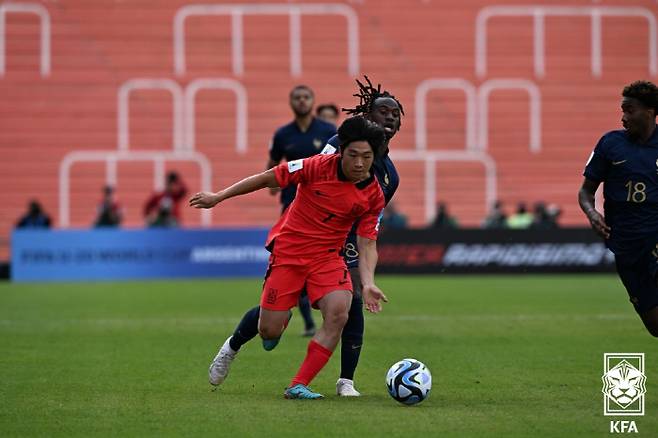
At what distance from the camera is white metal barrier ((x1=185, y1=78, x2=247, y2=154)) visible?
1273 inches

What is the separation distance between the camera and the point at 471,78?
3334cm

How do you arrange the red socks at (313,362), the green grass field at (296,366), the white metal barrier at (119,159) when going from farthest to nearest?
1. the white metal barrier at (119,159)
2. the red socks at (313,362)
3. the green grass field at (296,366)

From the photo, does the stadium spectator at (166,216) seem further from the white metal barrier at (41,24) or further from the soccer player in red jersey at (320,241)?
the soccer player in red jersey at (320,241)

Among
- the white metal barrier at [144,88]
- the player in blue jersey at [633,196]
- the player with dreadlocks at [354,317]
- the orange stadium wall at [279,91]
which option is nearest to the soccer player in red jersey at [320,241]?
the player with dreadlocks at [354,317]

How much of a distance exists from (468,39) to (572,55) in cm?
300

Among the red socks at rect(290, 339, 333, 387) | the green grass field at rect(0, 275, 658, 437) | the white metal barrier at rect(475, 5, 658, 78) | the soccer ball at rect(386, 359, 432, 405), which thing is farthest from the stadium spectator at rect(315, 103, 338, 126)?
the white metal barrier at rect(475, 5, 658, 78)

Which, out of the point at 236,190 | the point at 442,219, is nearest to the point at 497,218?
the point at 442,219

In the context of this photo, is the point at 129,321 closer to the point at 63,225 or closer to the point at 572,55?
the point at 63,225

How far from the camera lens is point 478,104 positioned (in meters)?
33.2

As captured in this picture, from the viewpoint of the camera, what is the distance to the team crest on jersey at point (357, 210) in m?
9.06

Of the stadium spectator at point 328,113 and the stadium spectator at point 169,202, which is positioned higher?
the stadium spectator at point 328,113

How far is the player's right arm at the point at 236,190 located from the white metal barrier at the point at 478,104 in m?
24.2

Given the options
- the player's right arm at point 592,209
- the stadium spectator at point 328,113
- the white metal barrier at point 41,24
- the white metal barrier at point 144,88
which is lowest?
the player's right arm at point 592,209

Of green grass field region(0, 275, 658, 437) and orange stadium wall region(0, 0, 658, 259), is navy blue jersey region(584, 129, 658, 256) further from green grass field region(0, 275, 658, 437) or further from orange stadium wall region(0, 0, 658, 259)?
orange stadium wall region(0, 0, 658, 259)
